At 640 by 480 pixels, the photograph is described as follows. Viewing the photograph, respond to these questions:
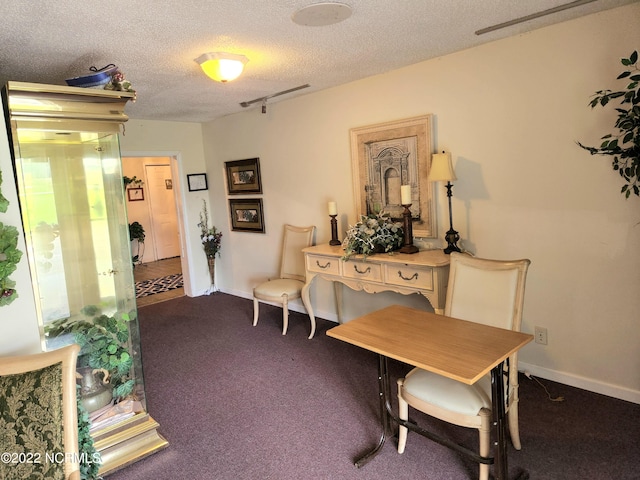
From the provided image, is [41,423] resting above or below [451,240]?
below

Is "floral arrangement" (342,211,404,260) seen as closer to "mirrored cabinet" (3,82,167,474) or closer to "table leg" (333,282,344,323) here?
"table leg" (333,282,344,323)

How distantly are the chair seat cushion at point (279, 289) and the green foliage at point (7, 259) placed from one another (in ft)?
8.10

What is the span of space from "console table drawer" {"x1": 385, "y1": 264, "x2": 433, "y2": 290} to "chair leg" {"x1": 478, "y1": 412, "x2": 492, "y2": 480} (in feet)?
4.07

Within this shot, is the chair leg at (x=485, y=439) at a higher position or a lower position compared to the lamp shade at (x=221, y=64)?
lower

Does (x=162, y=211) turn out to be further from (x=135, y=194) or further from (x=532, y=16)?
(x=532, y=16)

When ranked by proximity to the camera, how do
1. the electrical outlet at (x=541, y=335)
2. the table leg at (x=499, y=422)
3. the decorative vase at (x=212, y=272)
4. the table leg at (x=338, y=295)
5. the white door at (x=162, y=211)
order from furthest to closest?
1. the white door at (x=162, y=211)
2. the decorative vase at (x=212, y=272)
3. the table leg at (x=338, y=295)
4. the electrical outlet at (x=541, y=335)
5. the table leg at (x=499, y=422)

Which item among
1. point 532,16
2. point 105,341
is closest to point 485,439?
point 105,341

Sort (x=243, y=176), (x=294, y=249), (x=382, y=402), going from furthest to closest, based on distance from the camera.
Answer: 1. (x=243, y=176)
2. (x=294, y=249)
3. (x=382, y=402)

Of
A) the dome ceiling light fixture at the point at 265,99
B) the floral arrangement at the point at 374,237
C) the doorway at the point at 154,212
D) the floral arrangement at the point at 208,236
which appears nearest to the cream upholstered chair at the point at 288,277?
the floral arrangement at the point at 374,237

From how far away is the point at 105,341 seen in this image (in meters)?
2.45

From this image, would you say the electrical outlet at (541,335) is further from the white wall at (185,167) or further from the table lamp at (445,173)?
the white wall at (185,167)

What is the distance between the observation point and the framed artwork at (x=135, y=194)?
8.66 metres

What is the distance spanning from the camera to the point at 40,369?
5.02ft

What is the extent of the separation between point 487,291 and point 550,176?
3.44 feet
